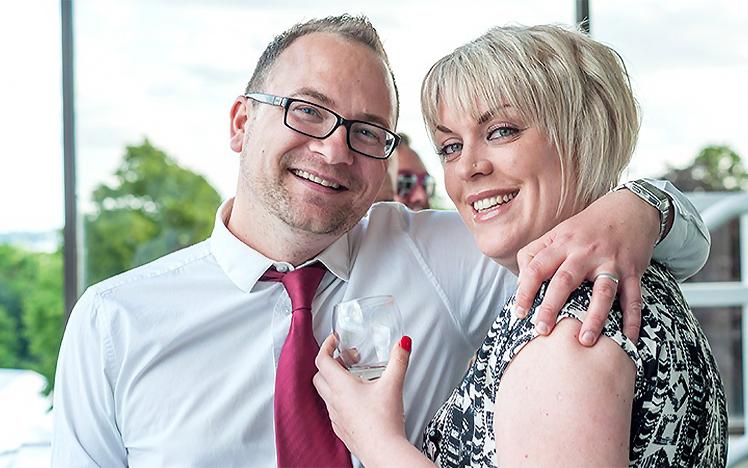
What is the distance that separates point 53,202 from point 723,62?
11.7ft

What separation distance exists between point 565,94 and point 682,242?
0.32 metres

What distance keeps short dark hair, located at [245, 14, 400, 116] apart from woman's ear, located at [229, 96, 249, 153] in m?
0.04

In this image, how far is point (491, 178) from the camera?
145cm

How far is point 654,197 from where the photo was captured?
54.1 inches

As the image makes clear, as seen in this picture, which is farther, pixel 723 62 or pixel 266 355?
pixel 723 62

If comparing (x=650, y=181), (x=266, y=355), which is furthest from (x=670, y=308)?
(x=266, y=355)

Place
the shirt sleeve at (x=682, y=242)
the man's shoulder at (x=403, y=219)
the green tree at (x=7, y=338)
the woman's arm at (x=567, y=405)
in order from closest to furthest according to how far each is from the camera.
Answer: the woman's arm at (x=567, y=405) < the shirt sleeve at (x=682, y=242) < the man's shoulder at (x=403, y=219) < the green tree at (x=7, y=338)

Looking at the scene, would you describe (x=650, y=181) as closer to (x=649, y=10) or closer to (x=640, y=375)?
(x=640, y=375)

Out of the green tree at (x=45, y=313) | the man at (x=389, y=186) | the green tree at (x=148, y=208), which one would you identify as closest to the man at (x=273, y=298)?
the man at (x=389, y=186)

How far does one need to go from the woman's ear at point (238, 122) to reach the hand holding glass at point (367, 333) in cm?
57

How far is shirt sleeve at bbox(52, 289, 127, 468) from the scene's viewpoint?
1614 mm

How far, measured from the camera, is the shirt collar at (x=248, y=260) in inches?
66.4

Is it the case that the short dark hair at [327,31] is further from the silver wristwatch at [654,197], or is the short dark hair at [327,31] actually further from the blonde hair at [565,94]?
the silver wristwatch at [654,197]

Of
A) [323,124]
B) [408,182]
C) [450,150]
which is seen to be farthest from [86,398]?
[408,182]
